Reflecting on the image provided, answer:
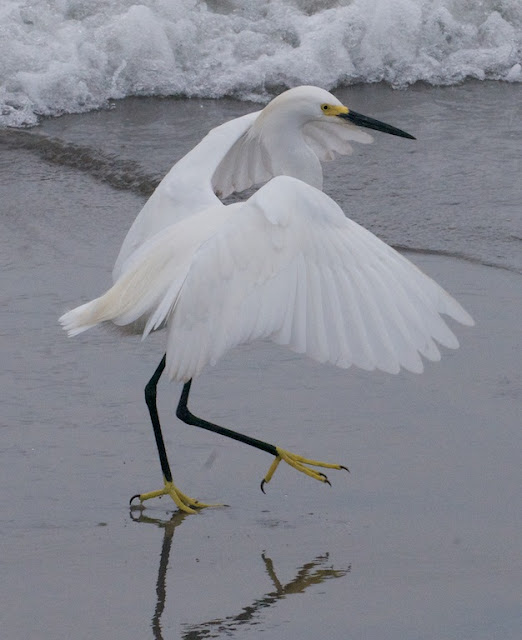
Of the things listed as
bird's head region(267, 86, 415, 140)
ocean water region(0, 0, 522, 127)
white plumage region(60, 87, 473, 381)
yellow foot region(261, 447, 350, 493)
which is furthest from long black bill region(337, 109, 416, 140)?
ocean water region(0, 0, 522, 127)

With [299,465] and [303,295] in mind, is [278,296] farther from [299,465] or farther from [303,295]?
[299,465]

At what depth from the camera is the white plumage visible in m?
2.85

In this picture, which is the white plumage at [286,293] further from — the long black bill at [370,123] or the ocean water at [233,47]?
the ocean water at [233,47]

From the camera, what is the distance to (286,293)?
298 centimetres

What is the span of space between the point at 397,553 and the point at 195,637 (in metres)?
0.58

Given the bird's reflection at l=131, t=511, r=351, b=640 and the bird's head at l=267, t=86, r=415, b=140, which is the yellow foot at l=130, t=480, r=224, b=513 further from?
the bird's head at l=267, t=86, r=415, b=140

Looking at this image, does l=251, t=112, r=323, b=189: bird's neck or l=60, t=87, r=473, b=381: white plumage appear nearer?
l=60, t=87, r=473, b=381: white plumage


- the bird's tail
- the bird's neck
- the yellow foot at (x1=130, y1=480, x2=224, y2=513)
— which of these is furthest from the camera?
the bird's neck

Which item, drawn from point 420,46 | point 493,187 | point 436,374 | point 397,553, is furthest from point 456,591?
point 420,46

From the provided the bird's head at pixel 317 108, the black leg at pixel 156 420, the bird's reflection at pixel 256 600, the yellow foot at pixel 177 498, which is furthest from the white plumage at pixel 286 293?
the bird's head at pixel 317 108

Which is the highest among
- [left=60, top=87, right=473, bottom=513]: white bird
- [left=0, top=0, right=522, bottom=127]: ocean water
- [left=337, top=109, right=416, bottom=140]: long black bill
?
[left=337, top=109, right=416, bottom=140]: long black bill

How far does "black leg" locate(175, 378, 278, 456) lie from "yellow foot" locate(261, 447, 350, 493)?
28mm

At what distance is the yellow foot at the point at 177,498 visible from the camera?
3.23 meters

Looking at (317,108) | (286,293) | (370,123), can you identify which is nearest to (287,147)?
(317,108)
